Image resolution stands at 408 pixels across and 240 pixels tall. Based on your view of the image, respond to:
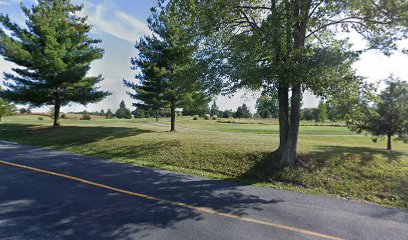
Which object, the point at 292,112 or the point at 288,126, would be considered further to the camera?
the point at 288,126

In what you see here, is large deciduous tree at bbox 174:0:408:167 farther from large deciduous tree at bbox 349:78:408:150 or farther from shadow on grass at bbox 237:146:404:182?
large deciduous tree at bbox 349:78:408:150

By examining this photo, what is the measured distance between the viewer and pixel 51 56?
1809cm

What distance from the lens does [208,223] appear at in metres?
4.65

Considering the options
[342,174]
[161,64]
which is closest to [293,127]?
[342,174]

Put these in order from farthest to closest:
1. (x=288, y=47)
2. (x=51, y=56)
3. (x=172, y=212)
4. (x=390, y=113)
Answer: (x=51, y=56), (x=390, y=113), (x=288, y=47), (x=172, y=212)

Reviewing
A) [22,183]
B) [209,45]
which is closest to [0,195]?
[22,183]

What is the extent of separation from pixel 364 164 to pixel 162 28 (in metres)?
15.1

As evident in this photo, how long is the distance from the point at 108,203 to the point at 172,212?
1.51 metres

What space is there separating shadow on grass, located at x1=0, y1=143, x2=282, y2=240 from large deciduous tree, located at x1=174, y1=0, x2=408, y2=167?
397 cm

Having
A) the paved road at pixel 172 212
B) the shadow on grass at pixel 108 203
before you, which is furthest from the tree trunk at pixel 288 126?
the shadow on grass at pixel 108 203

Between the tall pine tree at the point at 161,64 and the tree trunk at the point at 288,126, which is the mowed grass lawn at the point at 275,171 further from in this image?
the tall pine tree at the point at 161,64

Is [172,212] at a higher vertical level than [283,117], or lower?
lower

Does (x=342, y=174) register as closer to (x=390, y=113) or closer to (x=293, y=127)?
(x=293, y=127)

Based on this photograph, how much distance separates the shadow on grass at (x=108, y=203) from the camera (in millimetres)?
4250
